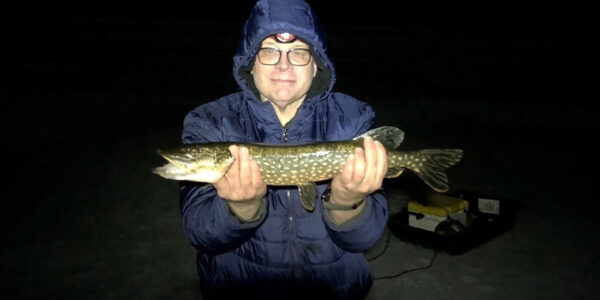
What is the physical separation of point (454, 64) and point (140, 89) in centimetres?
1010

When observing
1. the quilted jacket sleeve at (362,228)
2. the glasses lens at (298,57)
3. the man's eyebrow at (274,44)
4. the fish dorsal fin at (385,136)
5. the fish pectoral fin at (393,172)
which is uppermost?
the man's eyebrow at (274,44)

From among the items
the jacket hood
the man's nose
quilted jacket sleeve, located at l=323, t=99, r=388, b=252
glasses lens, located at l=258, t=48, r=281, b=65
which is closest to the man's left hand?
quilted jacket sleeve, located at l=323, t=99, r=388, b=252

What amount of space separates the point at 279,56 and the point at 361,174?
0.82 m

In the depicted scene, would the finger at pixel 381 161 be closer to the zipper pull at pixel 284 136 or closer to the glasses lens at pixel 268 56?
the zipper pull at pixel 284 136

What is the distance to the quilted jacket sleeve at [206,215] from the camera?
2414mm

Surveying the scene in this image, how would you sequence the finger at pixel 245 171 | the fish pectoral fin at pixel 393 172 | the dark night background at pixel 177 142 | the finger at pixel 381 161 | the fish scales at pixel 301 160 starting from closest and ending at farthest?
the finger at pixel 245 171 < the finger at pixel 381 161 < the fish scales at pixel 301 160 < the fish pectoral fin at pixel 393 172 < the dark night background at pixel 177 142

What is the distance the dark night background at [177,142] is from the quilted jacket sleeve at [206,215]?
156 centimetres

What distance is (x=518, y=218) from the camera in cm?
520

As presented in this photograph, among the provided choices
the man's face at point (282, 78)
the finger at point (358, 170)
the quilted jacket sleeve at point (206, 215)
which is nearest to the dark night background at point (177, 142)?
the quilted jacket sleeve at point (206, 215)

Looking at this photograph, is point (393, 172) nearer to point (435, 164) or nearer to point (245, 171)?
point (435, 164)

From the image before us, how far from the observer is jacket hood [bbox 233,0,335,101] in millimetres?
2676

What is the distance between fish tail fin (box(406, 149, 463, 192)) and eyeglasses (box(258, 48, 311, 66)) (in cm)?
86

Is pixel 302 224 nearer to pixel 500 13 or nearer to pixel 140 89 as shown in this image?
pixel 140 89

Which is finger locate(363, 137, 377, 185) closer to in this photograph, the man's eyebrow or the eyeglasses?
the eyeglasses
